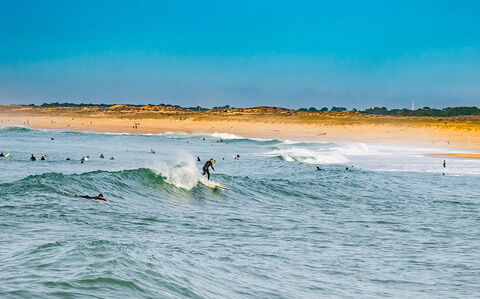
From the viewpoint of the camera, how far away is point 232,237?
51.2 feet

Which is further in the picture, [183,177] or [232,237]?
[183,177]

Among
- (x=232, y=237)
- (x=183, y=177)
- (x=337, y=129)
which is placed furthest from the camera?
(x=337, y=129)

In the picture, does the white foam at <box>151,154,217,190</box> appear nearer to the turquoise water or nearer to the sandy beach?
the turquoise water

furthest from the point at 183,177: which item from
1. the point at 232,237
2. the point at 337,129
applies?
the point at 337,129

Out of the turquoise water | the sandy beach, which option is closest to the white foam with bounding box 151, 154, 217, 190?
the turquoise water

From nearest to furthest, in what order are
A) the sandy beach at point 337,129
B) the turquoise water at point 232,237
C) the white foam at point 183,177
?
the turquoise water at point 232,237
the white foam at point 183,177
the sandy beach at point 337,129

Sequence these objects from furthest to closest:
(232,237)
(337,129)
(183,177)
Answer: (337,129)
(183,177)
(232,237)

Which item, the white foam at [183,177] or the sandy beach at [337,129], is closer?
the white foam at [183,177]

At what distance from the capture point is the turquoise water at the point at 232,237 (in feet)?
33.5

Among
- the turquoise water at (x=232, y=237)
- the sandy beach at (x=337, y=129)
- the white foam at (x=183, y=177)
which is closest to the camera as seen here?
the turquoise water at (x=232, y=237)

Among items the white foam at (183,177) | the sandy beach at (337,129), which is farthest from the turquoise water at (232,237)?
the sandy beach at (337,129)

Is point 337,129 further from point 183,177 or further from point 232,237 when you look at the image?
point 232,237

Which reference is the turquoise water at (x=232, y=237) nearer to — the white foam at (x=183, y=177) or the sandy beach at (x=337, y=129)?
the white foam at (x=183, y=177)

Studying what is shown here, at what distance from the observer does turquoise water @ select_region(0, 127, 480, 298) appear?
10.2 metres
